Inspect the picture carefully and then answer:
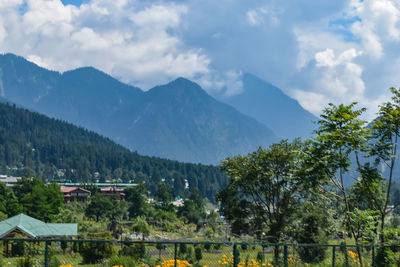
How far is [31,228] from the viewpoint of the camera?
162 ft

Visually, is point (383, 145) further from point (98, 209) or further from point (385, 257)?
point (98, 209)

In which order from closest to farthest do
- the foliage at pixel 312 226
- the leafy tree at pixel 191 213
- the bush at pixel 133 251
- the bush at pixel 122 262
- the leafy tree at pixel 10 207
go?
the bush at pixel 122 262, the bush at pixel 133 251, the foliage at pixel 312 226, the leafy tree at pixel 10 207, the leafy tree at pixel 191 213

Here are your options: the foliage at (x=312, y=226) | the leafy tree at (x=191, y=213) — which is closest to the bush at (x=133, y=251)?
the foliage at (x=312, y=226)

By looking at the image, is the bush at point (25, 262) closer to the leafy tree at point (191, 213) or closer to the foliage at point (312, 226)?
the foliage at point (312, 226)

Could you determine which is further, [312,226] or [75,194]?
[75,194]

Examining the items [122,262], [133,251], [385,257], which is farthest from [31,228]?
[385,257]

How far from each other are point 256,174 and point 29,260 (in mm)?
24421

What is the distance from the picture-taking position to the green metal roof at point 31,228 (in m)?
47.3

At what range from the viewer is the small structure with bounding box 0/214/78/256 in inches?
1849

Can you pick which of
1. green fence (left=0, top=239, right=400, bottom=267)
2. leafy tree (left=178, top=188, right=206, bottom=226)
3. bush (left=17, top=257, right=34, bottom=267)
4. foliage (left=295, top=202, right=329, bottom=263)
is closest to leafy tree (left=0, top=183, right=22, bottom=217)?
leafy tree (left=178, top=188, right=206, bottom=226)

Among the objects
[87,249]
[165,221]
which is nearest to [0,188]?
[165,221]

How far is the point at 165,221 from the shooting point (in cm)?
9162

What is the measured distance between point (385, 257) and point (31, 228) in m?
39.8

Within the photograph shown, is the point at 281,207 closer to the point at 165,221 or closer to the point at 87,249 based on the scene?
the point at 87,249
